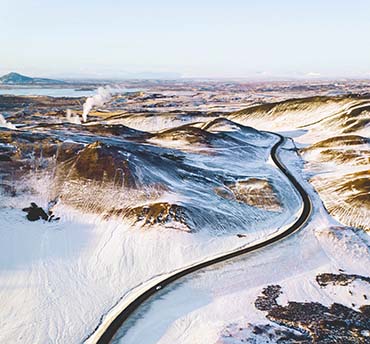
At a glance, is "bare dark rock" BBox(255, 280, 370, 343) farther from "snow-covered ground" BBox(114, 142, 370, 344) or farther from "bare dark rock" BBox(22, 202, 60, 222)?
"bare dark rock" BBox(22, 202, 60, 222)

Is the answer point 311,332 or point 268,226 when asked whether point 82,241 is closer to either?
point 268,226

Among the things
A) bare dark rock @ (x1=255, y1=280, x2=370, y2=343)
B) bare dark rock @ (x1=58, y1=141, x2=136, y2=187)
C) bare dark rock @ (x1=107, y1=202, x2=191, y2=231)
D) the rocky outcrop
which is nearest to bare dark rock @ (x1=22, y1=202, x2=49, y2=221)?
bare dark rock @ (x1=107, y1=202, x2=191, y2=231)

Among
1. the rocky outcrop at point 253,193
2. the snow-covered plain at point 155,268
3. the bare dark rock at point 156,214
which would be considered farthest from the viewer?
the rocky outcrop at point 253,193

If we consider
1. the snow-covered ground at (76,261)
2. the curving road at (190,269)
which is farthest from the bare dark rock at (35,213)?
the curving road at (190,269)

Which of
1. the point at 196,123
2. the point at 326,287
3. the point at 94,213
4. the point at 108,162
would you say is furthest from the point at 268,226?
the point at 196,123

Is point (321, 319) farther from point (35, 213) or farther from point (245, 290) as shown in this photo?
point (35, 213)

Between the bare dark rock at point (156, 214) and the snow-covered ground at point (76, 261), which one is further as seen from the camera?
the bare dark rock at point (156, 214)

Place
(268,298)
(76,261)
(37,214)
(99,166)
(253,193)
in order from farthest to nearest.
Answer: (99,166) → (253,193) → (37,214) → (76,261) → (268,298)

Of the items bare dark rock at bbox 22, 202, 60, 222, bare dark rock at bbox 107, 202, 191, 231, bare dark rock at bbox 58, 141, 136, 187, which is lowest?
bare dark rock at bbox 22, 202, 60, 222

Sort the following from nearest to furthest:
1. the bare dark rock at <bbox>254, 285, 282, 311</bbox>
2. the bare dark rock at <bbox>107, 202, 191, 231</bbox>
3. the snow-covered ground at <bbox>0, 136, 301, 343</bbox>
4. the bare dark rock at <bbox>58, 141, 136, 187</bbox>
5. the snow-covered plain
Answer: the snow-covered plain → the snow-covered ground at <bbox>0, 136, 301, 343</bbox> → the bare dark rock at <bbox>254, 285, 282, 311</bbox> → the bare dark rock at <bbox>107, 202, 191, 231</bbox> → the bare dark rock at <bbox>58, 141, 136, 187</bbox>

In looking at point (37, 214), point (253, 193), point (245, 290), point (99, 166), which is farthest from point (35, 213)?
point (253, 193)

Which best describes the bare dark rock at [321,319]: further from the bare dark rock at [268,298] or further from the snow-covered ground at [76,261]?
the snow-covered ground at [76,261]
